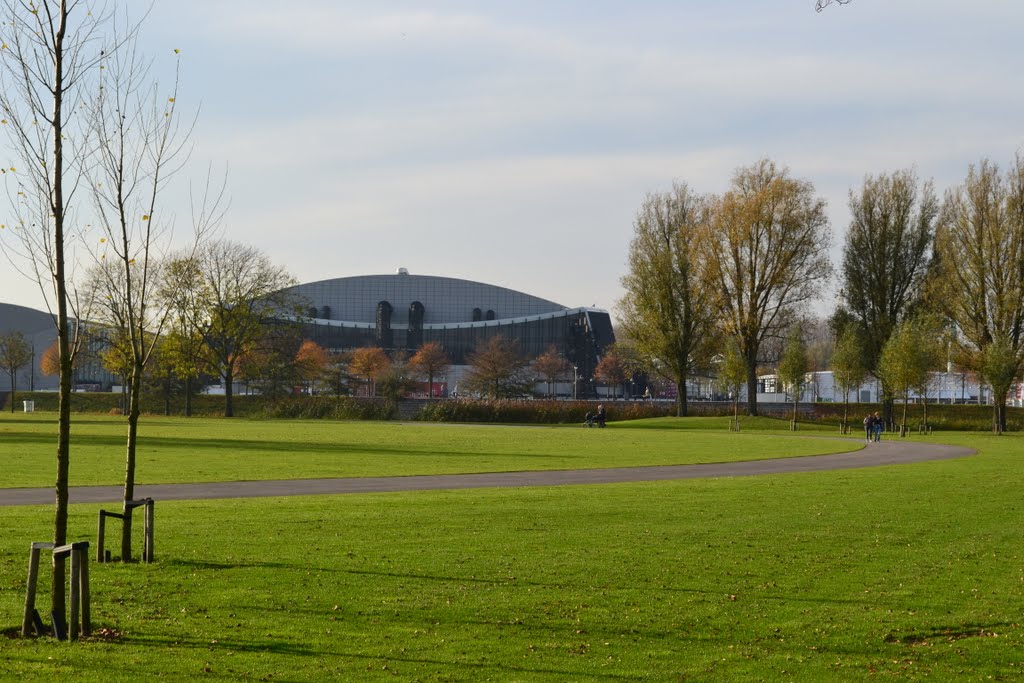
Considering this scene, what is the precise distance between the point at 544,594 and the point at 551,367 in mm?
121002

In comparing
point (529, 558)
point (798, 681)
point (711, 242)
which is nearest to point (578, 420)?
point (711, 242)

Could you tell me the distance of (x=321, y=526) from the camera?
17.5 m

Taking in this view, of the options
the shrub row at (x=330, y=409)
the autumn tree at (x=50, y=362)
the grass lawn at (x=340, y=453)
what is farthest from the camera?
the autumn tree at (x=50, y=362)

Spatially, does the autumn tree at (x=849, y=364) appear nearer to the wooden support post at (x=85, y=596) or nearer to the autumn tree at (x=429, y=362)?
the autumn tree at (x=429, y=362)

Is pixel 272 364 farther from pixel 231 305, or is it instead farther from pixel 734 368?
pixel 734 368

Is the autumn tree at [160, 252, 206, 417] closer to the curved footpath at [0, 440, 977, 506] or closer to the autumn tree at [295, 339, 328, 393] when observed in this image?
the autumn tree at [295, 339, 328, 393]

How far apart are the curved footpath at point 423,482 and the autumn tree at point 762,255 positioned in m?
40.8

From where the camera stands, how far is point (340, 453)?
3756 centimetres

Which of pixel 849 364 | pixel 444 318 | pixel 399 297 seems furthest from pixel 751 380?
pixel 399 297

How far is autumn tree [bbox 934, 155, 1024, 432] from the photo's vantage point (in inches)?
2857

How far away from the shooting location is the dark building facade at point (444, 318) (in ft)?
487

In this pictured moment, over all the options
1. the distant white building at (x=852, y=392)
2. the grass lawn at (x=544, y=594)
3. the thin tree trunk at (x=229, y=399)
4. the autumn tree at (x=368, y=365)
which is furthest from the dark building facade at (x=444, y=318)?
the grass lawn at (x=544, y=594)

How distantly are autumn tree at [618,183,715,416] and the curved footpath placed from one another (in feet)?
147

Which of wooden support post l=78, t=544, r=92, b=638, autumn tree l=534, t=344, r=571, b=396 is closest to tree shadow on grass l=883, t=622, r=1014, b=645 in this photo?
wooden support post l=78, t=544, r=92, b=638
